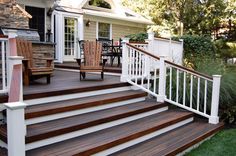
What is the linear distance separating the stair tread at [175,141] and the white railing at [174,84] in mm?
391

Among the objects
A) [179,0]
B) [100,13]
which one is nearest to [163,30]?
[179,0]

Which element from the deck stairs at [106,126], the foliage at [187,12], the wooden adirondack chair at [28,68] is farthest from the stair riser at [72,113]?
the foliage at [187,12]

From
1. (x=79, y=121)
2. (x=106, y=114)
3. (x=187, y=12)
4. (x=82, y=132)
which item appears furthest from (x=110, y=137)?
(x=187, y=12)

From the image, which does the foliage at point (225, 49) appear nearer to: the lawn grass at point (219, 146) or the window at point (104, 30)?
the window at point (104, 30)

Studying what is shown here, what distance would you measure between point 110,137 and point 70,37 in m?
7.82

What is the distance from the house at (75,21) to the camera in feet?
32.0

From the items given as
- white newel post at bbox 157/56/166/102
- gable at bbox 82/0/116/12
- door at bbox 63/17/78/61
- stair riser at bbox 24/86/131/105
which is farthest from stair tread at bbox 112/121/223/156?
gable at bbox 82/0/116/12

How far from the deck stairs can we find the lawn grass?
14 centimetres

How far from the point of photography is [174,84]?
6461mm

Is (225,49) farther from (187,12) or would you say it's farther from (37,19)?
(37,19)

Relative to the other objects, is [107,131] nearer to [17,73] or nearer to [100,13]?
[17,73]

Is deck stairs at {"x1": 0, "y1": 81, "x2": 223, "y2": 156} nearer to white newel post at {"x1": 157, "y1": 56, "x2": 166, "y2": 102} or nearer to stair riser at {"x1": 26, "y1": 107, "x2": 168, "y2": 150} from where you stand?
stair riser at {"x1": 26, "y1": 107, "x2": 168, "y2": 150}

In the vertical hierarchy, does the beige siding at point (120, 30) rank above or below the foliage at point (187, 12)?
below

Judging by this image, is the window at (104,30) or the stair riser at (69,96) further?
the window at (104,30)
